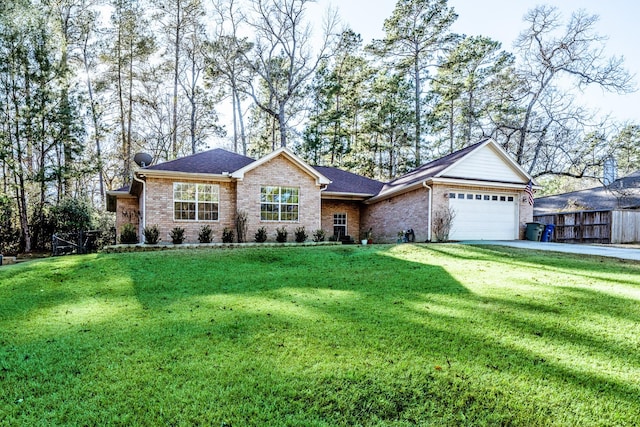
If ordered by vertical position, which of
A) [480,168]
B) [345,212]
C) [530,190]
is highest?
[480,168]

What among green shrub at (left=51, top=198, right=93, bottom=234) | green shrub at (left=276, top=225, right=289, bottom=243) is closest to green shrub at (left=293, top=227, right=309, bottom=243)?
green shrub at (left=276, top=225, right=289, bottom=243)

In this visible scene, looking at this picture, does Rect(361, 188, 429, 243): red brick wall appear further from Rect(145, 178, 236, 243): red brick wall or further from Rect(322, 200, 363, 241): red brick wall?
Rect(145, 178, 236, 243): red brick wall

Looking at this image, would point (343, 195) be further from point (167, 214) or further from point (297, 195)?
point (167, 214)

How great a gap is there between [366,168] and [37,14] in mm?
22554

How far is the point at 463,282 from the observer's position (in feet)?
22.6

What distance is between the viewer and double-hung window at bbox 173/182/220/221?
14.3 meters

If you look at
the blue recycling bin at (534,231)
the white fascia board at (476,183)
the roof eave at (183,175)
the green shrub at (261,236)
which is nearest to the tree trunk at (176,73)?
the roof eave at (183,175)

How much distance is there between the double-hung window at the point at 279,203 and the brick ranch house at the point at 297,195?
0.04 m

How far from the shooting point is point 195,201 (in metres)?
14.6

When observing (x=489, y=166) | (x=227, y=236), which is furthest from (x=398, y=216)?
(x=227, y=236)

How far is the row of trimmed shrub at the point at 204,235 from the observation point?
43.5ft

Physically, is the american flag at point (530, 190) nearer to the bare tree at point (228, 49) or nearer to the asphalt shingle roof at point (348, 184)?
the asphalt shingle roof at point (348, 184)

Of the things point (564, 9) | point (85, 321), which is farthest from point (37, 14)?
point (564, 9)

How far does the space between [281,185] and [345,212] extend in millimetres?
4957
